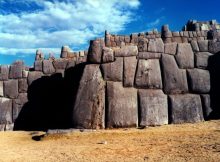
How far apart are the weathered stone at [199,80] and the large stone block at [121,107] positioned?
158cm

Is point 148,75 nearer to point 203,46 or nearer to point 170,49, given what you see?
point 170,49

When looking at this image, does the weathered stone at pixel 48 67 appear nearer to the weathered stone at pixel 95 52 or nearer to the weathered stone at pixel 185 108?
the weathered stone at pixel 95 52

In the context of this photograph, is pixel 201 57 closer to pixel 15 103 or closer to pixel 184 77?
pixel 184 77

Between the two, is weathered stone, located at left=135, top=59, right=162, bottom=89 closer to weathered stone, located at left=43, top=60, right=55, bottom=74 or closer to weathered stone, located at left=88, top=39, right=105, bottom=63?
weathered stone, located at left=88, top=39, right=105, bottom=63

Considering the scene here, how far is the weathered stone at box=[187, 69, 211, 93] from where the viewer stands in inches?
350

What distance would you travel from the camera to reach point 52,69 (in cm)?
1205

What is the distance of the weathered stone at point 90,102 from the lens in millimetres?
8383

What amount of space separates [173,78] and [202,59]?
108cm

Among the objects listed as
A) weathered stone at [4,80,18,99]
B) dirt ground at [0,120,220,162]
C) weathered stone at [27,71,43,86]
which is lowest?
dirt ground at [0,120,220,162]

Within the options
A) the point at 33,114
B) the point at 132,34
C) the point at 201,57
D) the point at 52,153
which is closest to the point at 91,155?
the point at 52,153

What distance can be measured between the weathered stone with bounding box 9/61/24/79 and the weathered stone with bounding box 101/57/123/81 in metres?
4.20

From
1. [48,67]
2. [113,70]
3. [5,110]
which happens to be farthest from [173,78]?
[5,110]

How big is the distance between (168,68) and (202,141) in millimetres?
3344

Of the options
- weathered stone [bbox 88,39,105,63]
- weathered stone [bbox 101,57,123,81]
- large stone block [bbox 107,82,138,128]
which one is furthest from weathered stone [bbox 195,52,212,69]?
weathered stone [bbox 88,39,105,63]
